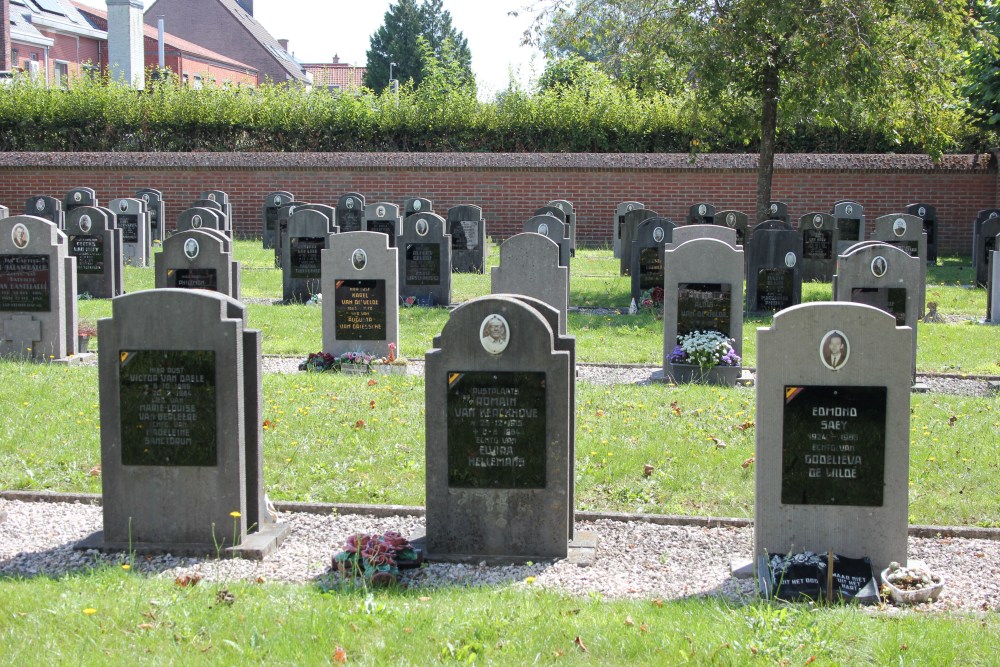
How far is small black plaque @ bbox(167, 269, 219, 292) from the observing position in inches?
496

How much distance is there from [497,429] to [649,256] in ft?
36.2

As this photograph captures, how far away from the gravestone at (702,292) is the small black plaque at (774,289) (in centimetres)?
466

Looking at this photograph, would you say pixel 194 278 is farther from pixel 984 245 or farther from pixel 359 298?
pixel 984 245

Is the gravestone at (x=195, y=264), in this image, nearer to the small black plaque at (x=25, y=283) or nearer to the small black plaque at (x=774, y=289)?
the small black plaque at (x=25, y=283)

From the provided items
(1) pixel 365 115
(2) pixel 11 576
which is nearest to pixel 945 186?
(1) pixel 365 115

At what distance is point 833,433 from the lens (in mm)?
5738

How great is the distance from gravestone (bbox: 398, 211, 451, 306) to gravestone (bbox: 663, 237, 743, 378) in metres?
5.94

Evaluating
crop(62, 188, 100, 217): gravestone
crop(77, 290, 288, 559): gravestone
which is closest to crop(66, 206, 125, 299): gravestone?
crop(62, 188, 100, 217): gravestone

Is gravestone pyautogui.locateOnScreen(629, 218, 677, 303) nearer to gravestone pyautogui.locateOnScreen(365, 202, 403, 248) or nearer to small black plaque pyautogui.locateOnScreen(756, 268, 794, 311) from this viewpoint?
small black plaque pyautogui.locateOnScreen(756, 268, 794, 311)

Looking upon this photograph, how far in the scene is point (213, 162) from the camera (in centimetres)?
3097

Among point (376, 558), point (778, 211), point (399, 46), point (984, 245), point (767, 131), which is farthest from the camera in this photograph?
point (399, 46)

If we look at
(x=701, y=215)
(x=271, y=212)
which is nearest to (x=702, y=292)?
(x=701, y=215)

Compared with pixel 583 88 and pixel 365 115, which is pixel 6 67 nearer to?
pixel 365 115

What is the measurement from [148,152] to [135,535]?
28226 mm
